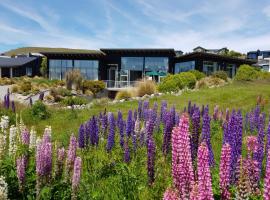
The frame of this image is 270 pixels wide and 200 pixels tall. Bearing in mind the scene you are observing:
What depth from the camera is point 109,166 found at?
23.4 ft

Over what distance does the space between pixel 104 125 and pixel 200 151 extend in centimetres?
674

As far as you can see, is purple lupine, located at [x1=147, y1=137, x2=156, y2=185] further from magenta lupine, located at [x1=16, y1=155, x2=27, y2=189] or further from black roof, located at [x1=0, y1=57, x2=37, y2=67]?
black roof, located at [x1=0, y1=57, x2=37, y2=67]

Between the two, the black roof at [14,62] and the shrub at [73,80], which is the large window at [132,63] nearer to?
the shrub at [73,80]

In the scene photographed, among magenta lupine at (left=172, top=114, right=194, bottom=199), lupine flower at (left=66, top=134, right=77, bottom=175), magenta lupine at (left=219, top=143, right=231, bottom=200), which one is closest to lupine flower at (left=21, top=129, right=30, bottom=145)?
lupine flower at (left=66, top=134, right=77, bottom=175)

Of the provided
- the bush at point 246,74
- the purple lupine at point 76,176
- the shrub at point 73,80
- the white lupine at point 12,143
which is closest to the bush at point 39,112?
A: the white lupine at point 12,143

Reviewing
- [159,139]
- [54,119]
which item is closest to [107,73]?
[54,119]

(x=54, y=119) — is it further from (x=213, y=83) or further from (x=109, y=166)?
(x=213, y=83)

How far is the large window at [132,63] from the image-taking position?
51.6m

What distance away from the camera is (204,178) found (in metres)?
2.40

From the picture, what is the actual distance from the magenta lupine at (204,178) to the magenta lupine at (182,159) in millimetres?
142

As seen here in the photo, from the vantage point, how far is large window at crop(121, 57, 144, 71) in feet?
169

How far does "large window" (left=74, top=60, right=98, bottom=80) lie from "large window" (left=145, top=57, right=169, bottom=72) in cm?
765

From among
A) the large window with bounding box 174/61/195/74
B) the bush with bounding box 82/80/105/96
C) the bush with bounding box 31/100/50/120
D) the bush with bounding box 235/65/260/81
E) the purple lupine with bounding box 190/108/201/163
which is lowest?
the bush with bounding box 31/100/50/120

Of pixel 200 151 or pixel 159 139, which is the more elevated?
pixel 200 151
